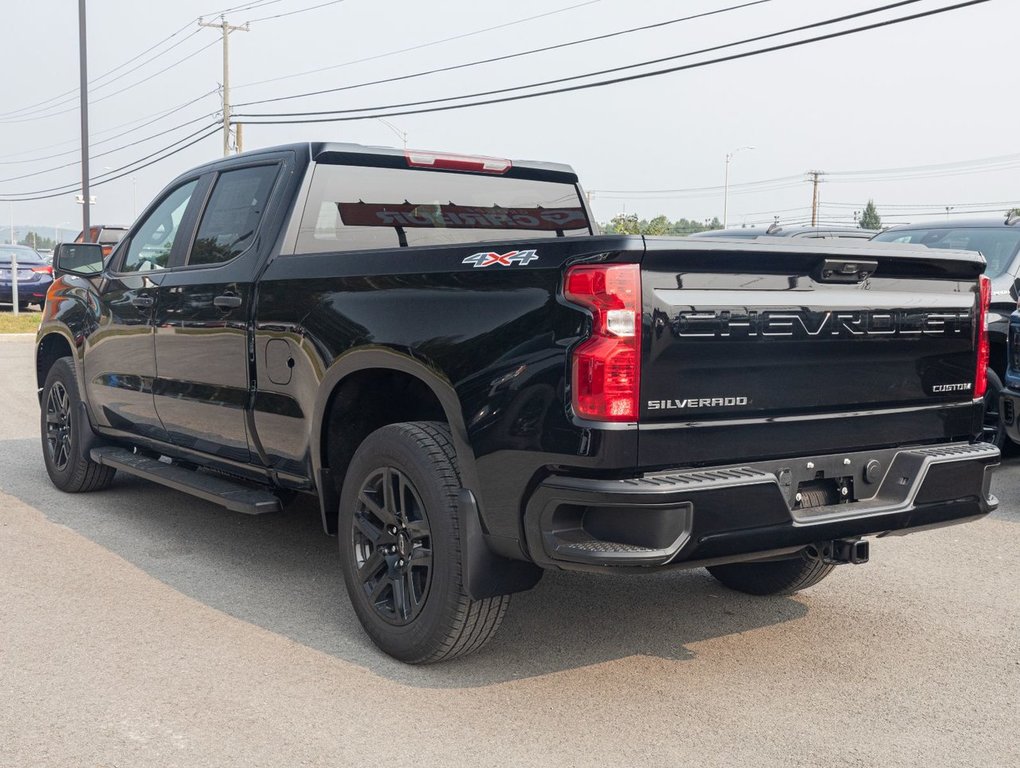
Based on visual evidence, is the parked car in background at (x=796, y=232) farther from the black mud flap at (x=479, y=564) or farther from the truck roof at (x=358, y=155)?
the black mud flap at (x=479, y=564)

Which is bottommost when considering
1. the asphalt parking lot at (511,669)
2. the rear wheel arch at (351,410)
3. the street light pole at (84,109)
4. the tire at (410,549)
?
the asphalt parking lot at (511,669)

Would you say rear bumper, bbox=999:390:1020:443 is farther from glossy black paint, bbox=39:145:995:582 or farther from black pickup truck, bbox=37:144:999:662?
glossy black paint, bbox=39:145:995:582

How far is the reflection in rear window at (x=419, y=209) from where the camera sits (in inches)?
208

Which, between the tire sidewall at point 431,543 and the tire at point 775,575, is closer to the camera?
the tire sidewall at point 431,543

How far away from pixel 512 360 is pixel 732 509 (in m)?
0.85

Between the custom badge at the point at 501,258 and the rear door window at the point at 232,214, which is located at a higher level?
the rear door window at the point at 232,214

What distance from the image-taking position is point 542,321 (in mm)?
3570

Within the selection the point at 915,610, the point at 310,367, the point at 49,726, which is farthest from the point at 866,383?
the point at 49,726

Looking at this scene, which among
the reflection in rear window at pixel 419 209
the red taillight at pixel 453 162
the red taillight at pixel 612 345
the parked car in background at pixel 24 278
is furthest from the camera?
the parked car in background at pixel 24 278

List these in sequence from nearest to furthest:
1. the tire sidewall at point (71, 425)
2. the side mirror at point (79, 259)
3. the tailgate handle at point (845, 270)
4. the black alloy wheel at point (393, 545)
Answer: the tailgate handle at point (845, 270) → the black alloy wheel at point (393, 545) → the side mirror at point (79, 259) → the tire sidewall at point (71, 425)

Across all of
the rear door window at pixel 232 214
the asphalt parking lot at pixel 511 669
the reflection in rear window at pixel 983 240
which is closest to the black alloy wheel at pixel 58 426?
the asphalt parking lot at pixel 511 669

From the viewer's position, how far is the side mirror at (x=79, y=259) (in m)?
6.68

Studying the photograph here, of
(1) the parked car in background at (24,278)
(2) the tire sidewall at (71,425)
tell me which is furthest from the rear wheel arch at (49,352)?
(1) the parked car in background at (24,278)

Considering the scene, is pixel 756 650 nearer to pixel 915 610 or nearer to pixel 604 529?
pixel 915 610
